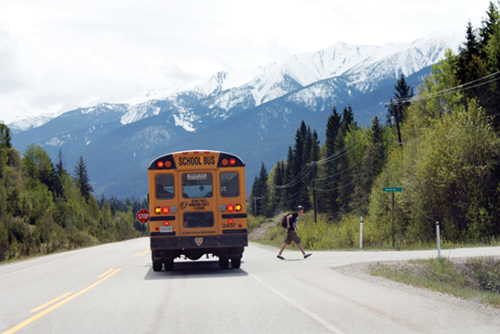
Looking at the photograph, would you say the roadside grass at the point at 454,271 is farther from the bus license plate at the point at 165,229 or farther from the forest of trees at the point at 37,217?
the forest of trees at the point at 37,217

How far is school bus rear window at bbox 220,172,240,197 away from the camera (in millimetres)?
13320

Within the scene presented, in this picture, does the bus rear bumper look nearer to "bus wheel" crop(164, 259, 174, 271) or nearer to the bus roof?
"bus wheel" crop(164, 259, 174, 271)

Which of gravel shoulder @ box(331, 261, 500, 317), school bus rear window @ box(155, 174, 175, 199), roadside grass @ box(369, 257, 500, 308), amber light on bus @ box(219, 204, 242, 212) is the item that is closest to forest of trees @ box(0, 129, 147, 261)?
school bus rear window @ box(155, 174, 175, 199)

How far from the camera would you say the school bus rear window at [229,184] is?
13.3m

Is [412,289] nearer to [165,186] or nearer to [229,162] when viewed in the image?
[229,162]

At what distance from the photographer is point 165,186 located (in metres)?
13.1

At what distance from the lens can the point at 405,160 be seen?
1224 inches

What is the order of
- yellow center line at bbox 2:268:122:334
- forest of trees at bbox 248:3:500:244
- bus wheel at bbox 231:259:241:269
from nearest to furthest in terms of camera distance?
yellow center line at bbox 2:268:122:334 → bus wheel at bbox 231:259:241:269 → forest of trees at bbox 248:3:500:244

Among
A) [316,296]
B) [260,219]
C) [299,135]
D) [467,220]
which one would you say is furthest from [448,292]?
[299,135]

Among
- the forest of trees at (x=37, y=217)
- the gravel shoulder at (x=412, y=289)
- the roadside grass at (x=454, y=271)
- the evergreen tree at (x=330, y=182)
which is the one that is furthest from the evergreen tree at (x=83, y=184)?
the roadside grass at (x=454, y=271)

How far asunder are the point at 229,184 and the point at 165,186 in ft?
5.76

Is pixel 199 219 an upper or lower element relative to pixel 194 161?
lower

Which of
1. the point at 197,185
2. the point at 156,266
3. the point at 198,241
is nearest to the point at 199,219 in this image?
the point at 198,241

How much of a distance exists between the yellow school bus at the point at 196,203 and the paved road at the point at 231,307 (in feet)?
3.51
